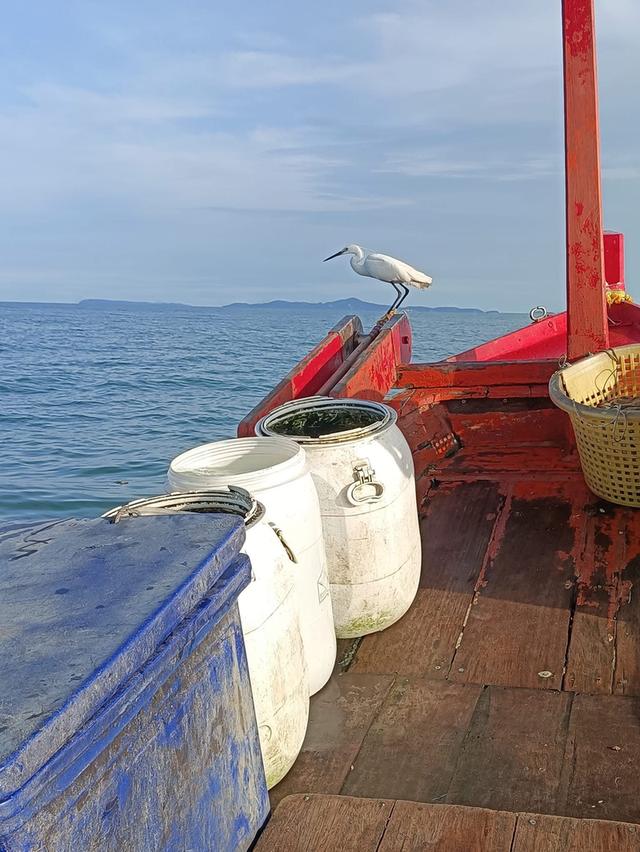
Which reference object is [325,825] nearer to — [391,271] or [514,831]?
[514,831]

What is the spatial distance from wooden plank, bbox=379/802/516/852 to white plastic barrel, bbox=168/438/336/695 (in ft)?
2.47

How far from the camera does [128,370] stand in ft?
87.4

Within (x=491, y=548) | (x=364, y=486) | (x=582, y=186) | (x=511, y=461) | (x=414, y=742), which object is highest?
(x=582, y=186)

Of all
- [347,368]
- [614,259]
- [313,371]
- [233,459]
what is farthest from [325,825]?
[614,259]

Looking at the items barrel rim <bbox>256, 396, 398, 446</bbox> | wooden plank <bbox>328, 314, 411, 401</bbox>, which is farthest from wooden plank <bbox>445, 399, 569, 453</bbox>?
barrel rim <bbox>256, 396, 398, 446</bbox>

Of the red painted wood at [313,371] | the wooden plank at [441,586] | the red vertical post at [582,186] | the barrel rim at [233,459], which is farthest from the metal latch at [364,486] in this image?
the red vertical post at [582,186]

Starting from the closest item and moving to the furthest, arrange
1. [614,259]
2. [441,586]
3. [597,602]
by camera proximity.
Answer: [597,602], [441,586], [614,259]

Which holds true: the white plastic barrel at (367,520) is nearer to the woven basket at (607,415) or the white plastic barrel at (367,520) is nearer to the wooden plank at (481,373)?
the woven basket at (607,415)

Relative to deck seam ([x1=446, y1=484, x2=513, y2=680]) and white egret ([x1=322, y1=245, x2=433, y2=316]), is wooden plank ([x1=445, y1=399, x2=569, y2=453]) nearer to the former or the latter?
deck seam ([x1=446, y1=484, x2=513, y2=680])

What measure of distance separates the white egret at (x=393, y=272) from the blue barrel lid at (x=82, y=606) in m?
4.88

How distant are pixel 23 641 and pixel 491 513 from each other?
3.08 metres

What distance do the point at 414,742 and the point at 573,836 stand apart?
0.74m

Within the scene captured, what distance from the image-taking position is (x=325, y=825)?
6.70 ft

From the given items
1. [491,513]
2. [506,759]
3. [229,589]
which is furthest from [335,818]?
[491,513]
